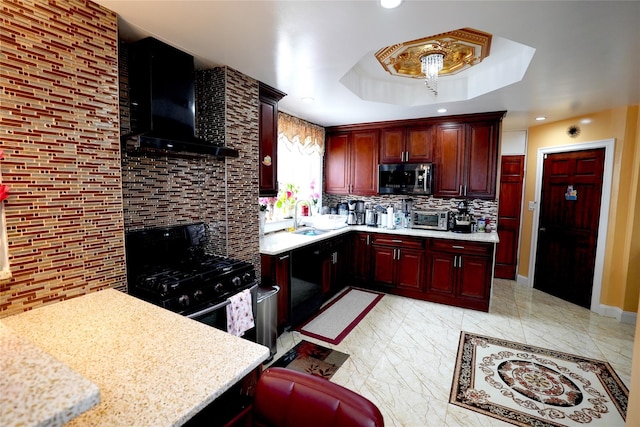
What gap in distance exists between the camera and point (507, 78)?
265 centimetres

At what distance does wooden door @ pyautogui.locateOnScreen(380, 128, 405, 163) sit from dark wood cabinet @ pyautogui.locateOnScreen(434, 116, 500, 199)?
0.47 m

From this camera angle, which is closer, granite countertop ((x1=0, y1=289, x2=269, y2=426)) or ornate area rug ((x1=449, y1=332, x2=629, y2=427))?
granite countertop ((x1=0, y1=289, x2=269, y2=426))

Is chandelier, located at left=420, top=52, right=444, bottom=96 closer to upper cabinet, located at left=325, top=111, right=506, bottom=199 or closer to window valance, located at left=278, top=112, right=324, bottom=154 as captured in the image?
upper cabinet, located at left=325, top=111, right=506, bottom=199

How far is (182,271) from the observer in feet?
6.41

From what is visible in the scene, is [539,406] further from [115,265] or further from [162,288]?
[115,265]

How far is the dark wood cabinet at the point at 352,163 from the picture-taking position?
4418 millimetres

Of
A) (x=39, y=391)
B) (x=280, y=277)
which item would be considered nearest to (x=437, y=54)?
(x=280, y=277)

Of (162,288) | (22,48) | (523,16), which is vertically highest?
(523,16)

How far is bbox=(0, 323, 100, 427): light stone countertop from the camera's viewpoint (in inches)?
23.3

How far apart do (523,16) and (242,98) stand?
2006 millimetres

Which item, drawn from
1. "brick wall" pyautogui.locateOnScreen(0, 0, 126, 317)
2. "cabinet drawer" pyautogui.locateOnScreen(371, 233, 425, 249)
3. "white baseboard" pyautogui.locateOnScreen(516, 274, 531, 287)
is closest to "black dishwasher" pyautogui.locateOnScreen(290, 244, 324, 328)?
"cabinet drawer" pyautogui.locateOnScreen(371, 233, 425, 249)

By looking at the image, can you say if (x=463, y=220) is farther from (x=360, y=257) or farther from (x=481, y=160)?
(x=360, y=257)

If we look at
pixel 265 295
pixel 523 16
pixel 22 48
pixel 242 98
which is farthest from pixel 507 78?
pixel 22 48

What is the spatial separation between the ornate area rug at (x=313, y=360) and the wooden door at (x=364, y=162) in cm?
246
